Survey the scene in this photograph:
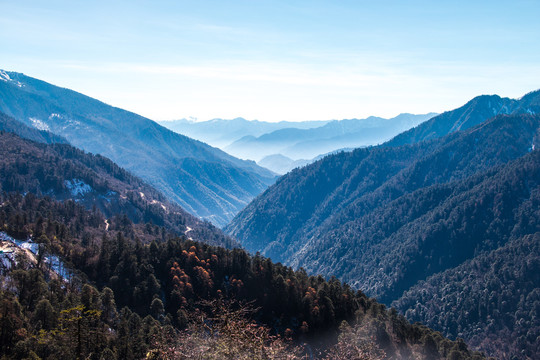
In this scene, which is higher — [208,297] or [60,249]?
[60,249]

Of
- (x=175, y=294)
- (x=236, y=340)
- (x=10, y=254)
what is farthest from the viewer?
(x=175, y=294)

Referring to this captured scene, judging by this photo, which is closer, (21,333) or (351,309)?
(21,333)

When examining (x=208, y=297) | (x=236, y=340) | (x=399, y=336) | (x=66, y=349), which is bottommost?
(x=399, y=336)

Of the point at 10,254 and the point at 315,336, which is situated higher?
the point at 10,254

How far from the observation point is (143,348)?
82.0 meters

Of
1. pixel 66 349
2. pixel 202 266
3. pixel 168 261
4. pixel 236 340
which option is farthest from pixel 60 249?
pixel 236 340

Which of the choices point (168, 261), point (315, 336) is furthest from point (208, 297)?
point (315, 336)

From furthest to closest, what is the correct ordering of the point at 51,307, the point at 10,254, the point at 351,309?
the point at 351,309 < the point at 10,254 < the point at 51,307

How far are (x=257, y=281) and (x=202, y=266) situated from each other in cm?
1777

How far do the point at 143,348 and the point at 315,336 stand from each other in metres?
48.0

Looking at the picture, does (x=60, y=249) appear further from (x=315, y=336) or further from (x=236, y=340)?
(x=236, y=340)

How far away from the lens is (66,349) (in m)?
66.4

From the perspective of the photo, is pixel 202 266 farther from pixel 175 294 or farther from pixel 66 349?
pixel 66 349

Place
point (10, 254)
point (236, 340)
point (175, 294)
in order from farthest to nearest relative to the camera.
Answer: point (175, 294) → point (10, 254) → point (236, 340)
